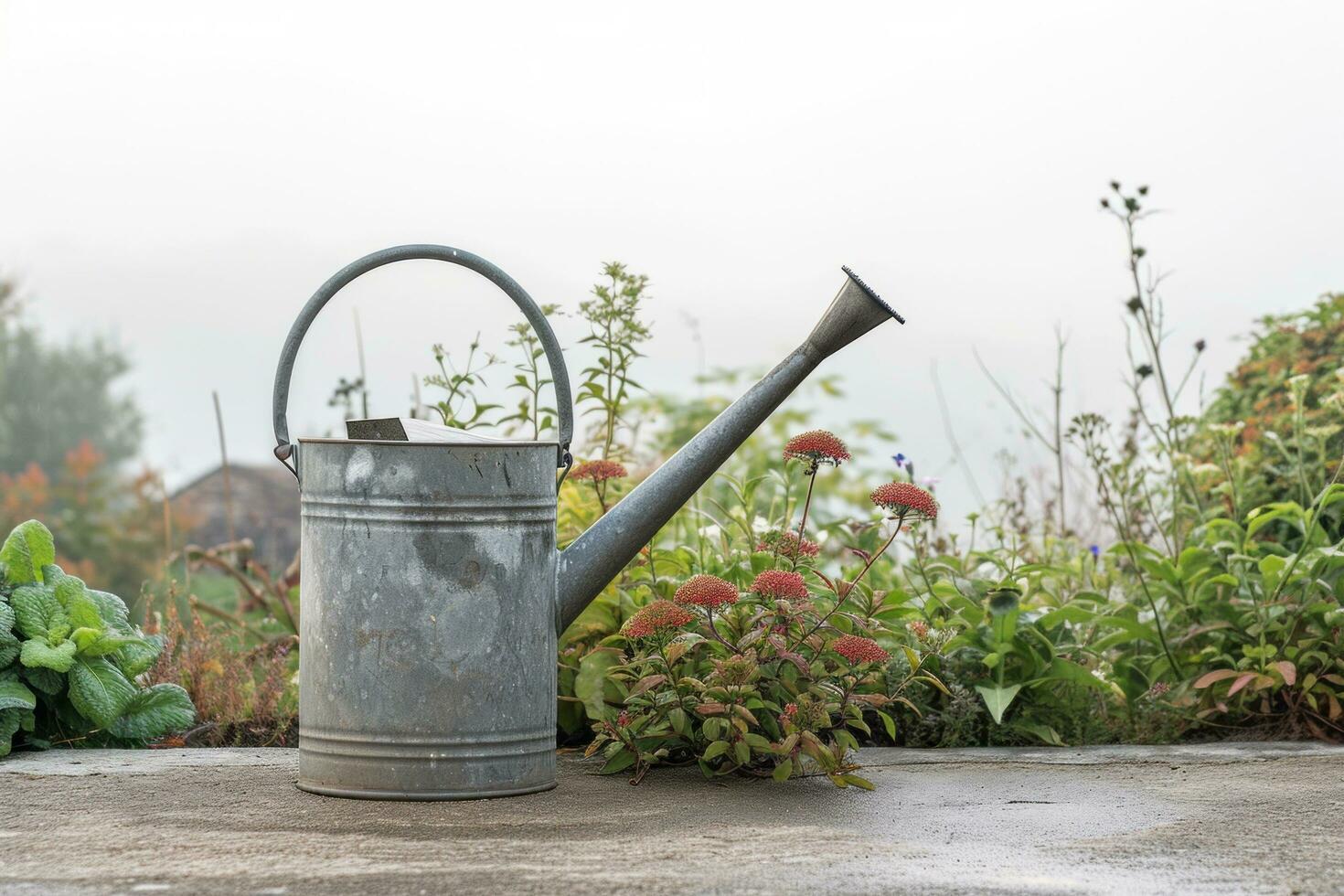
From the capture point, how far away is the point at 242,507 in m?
12.4

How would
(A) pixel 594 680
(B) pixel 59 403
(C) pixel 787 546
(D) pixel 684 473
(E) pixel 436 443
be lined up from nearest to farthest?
(E) pixel 436 443
(D) pixel 684 473
(C) pixel 787 546
(A) pixel 594 680
(B) pixel 59 403

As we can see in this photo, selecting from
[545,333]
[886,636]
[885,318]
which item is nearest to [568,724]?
[886,636]

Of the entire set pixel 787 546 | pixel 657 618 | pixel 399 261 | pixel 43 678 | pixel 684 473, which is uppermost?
pixel 399 261

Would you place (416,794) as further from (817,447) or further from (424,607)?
(817,447)

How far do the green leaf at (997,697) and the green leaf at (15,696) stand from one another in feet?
8.03

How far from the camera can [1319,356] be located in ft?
16.4

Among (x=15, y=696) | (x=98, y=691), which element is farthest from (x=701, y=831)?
(x=15, y=696)

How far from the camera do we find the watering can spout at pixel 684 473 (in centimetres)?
293

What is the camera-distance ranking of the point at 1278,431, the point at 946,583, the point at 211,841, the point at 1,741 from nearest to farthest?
1. the point at 211,841
2. the point at 1,741
3. the point at 946,583
4. the point at 1278,431

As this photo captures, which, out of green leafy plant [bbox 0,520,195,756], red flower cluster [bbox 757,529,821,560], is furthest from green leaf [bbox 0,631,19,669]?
red flower cluster [bbox 757,529,821,560]

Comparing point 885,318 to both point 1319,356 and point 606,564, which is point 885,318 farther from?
point 1319,356

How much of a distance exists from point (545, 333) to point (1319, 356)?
11.2ft

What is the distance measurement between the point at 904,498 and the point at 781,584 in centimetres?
32

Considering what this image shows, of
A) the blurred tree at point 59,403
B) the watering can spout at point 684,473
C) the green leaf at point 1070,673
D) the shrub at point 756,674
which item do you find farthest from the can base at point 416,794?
the blurred tree at point 59,403
